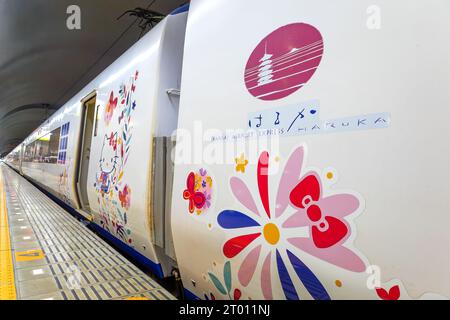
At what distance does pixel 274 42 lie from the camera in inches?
49.9

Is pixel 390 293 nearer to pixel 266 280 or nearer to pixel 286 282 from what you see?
pixel 286 282

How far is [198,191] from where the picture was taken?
62.4 inches

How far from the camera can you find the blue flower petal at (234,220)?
50.4 inches

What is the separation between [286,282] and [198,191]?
25.0 inches

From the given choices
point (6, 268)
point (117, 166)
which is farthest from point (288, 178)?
point (6, 268)

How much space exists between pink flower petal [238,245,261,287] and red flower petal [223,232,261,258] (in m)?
0.04

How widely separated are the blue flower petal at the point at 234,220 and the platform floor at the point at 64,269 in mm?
796

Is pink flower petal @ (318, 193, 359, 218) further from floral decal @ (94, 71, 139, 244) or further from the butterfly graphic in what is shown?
floral decal @ (94, 71, 139, 244)

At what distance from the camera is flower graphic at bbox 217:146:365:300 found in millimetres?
974

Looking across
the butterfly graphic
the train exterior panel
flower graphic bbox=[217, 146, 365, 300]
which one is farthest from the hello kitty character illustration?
flower graphic bbox=[217, 146, 365, 300]

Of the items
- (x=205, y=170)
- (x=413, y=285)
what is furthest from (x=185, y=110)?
(x=413, y=285)

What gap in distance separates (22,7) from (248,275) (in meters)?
7.00

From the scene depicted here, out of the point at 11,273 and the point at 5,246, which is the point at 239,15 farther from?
the point at 5,246
